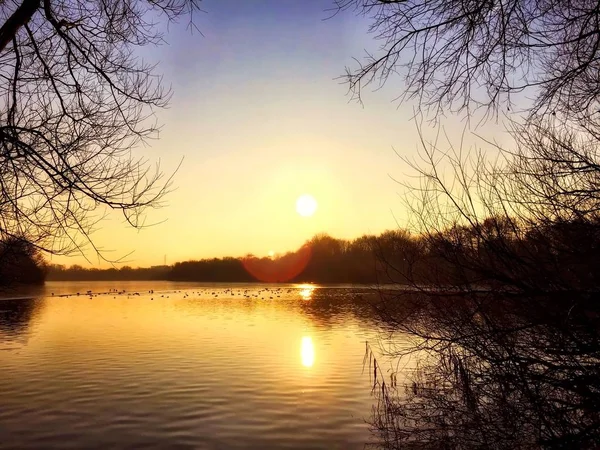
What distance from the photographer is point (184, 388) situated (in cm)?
1118

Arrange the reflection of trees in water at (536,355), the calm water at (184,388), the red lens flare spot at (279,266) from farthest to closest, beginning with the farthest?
the red lens flare spot at (279,266) → the calm water at (184,388) → the reflection of trees in water at (536,355)

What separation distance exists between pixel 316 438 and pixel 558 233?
5.35 meters

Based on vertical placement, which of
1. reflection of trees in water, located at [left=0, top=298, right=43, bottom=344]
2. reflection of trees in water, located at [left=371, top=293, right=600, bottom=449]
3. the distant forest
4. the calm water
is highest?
the distant forest

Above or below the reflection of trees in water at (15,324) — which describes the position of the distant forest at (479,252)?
above

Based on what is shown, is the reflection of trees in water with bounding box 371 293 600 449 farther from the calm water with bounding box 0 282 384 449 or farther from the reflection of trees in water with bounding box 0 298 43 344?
the reflection of trees in water with bounding box 0 298 43 344

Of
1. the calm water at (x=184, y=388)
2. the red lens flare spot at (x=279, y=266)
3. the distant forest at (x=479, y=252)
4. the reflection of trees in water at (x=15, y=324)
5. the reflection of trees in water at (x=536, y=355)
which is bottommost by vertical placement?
the calm water at (x=184, y=388)

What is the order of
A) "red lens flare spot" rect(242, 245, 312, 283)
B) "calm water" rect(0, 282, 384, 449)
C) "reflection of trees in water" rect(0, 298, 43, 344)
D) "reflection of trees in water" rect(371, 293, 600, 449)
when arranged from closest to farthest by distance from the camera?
"reflection of trees in water" rect(371, 293, 600, 449)
"calm water" rect(0, 282, 384, 449)
"reflection of trees in water" rect(0, 298, 43, 344)
"red lens flare spot" rect(242, 245, 312, 283)

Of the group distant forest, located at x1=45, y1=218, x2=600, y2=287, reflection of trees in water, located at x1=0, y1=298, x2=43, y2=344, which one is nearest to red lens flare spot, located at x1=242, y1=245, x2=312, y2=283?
reflection of trees in water, located at x1=0, y1=298, x2=43, y2=344

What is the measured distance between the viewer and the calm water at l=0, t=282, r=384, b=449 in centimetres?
819

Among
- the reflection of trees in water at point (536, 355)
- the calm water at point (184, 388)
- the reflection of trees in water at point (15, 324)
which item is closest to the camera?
the reflection of trees in water at point (536, 355)

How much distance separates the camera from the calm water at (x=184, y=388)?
26.9ft

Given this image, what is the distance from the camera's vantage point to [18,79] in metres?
4.77

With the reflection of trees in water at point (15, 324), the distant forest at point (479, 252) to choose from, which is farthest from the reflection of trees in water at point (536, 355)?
the reflection of trees in water at point (15, 324)

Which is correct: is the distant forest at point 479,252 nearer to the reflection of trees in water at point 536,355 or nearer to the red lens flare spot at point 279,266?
the reflection of trees in water at point 536,355
